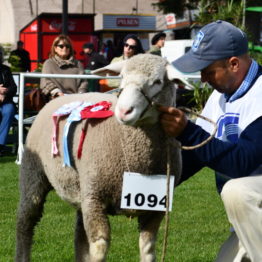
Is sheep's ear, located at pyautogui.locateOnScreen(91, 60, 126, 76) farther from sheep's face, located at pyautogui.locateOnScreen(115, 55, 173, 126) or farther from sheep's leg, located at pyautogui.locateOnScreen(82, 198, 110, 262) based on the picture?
sheep's leg, located at pyautogui.locateOnScreen(82, 198, 110, 262)

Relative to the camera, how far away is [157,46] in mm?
13297

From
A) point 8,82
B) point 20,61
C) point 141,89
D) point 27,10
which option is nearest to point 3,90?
point 8,82

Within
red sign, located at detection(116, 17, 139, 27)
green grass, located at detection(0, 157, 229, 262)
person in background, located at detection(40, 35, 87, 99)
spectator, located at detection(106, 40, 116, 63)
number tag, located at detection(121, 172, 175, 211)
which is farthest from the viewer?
red sign, located at detection(116, 17, 139, 27)

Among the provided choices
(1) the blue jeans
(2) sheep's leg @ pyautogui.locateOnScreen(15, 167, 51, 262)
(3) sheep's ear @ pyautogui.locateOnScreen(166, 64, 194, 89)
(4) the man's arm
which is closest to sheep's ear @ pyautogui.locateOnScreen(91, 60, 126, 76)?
(3) sheep's ear @ pyautogui.locateOnScreen(166, 64, 194, 89)

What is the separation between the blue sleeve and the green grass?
175 centimetres

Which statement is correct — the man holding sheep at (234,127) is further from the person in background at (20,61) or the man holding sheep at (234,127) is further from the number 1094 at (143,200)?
the person in background at (20,61)

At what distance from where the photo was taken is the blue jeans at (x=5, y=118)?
1062 cm

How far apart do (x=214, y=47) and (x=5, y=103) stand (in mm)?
7478

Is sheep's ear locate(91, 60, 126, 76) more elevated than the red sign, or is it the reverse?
sheep's ear locate(91, 60, 126, 76)

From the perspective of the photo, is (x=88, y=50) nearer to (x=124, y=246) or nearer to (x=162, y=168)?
(x=124, y=246)

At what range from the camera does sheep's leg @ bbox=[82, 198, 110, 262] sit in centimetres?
396

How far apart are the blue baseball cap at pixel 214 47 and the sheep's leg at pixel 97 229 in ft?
2.83

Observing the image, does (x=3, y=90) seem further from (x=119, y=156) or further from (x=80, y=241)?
(x=119, y=156)

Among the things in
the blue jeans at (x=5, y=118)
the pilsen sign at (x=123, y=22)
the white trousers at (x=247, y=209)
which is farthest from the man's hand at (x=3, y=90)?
Answer: the pilsen sign at (x=123, y=22)
